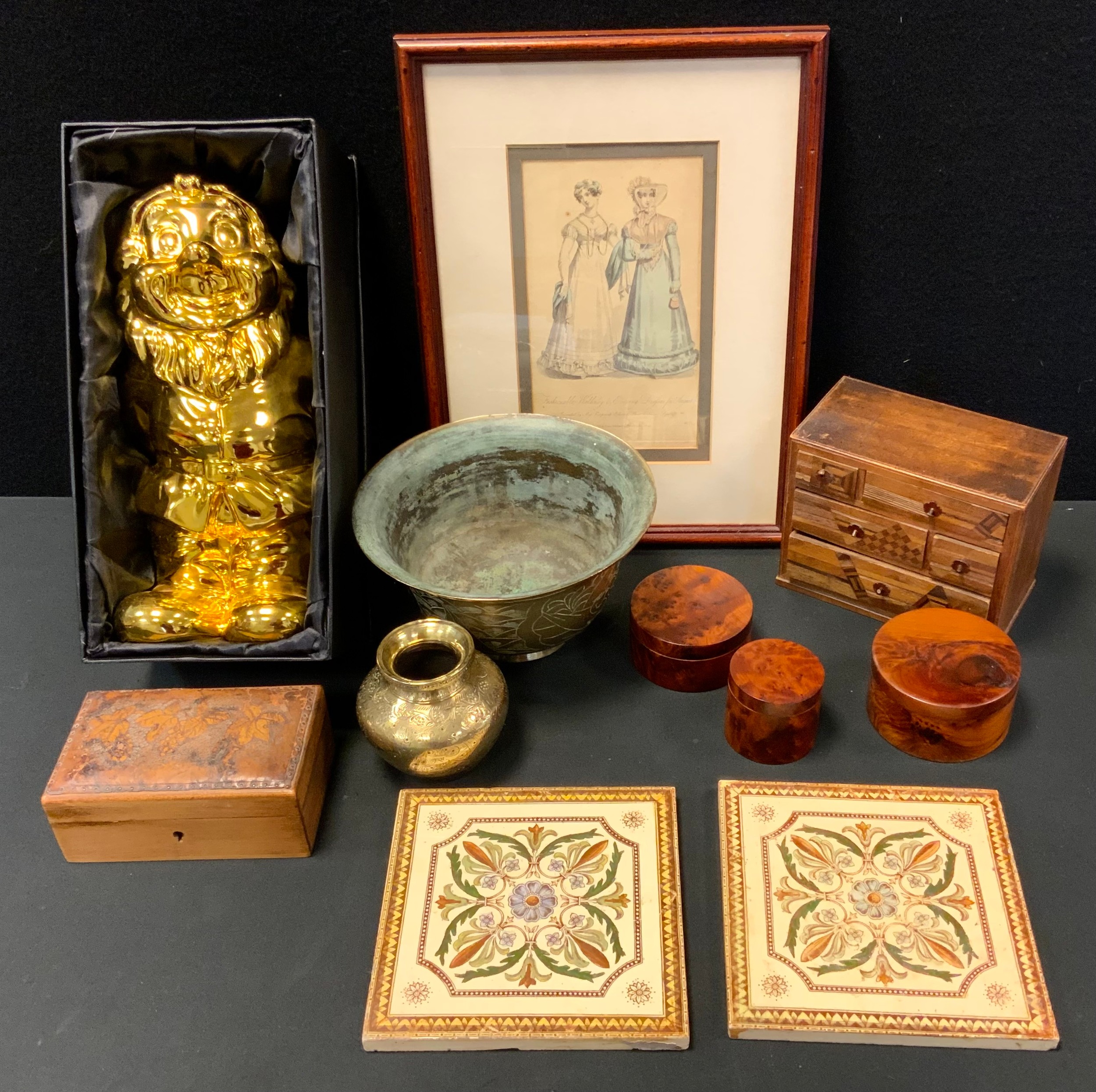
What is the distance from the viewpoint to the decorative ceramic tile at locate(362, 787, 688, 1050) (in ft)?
3.46

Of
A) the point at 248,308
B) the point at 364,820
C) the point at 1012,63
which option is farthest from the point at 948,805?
the point at 248,308

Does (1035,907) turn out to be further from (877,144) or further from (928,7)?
(928,7)

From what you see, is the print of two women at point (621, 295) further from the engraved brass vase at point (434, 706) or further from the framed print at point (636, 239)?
the engraved brass vase at point (434, 706)

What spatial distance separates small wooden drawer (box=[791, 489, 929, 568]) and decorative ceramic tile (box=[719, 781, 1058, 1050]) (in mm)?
327

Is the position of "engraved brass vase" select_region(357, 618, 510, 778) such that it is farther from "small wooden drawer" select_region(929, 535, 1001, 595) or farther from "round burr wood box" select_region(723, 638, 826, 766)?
"small wooden drawer" select_region(929, 535, 1001, 595)

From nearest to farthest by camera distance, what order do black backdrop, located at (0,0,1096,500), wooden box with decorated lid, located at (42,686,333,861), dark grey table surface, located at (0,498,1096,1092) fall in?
dark grey table surface, located at (0,498,1096,1092) → wooden box with decorated lid, located at (42,686,333,861) → black backdrop, located at (0,0,1096,500)

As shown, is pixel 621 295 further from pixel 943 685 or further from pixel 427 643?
pixel 943 685

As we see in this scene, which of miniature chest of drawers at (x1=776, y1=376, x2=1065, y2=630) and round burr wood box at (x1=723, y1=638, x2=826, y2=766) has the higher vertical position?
miniature chest of drawers at (x1=776, y1=376, x2=1065, y2=630)

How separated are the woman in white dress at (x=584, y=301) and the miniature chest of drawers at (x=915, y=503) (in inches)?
12.0

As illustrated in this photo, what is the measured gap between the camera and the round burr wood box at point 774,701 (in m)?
1.25

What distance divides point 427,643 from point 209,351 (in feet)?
1.49

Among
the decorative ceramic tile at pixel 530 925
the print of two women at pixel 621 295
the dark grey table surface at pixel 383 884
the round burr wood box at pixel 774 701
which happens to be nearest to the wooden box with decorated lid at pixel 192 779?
the dark grey table surface at pixel 383 884

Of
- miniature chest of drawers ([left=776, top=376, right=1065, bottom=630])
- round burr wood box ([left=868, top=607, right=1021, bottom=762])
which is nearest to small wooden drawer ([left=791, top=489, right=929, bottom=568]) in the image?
miniature chest of drawers ([left=776, top=376, right=1065, bottom=630])

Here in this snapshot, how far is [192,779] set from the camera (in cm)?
119
